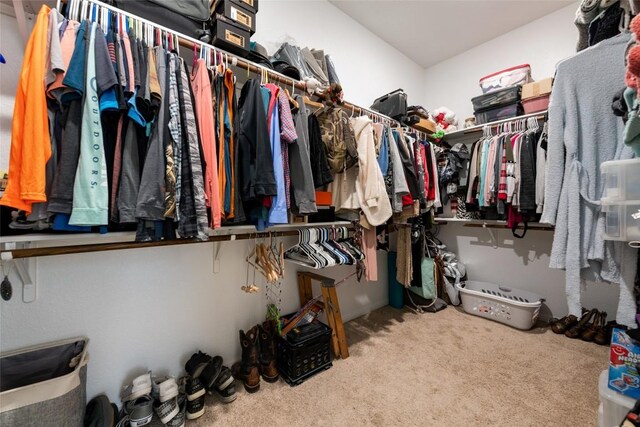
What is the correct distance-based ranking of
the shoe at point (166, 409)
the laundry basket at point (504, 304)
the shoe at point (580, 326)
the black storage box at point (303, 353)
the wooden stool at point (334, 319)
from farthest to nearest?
the laundry basket at point (504, 304) → the shoe at point (580, 326) → the wooden stool at point (334, 319) → the black storage box at point (303, 353) → the shoe at point (166, 409)

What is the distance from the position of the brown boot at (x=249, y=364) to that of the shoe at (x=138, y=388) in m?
0.46

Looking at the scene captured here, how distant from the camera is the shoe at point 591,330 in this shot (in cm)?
195

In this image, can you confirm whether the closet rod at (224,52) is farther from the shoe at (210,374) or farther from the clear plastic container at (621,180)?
the shoe at (210,374)

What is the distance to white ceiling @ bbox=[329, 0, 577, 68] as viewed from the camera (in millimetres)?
2287

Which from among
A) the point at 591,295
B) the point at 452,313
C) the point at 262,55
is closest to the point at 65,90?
the point at 262,55

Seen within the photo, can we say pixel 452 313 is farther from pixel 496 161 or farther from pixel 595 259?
pixel 595 259

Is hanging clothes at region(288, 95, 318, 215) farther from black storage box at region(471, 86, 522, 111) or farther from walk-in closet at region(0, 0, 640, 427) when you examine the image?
black storage box at region(471, 86, 522, 111)

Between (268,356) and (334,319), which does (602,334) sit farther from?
(268,356)

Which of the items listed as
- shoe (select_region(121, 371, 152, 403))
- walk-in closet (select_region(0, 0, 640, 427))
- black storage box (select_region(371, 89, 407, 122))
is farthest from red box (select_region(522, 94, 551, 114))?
shoe (select_region(121, 371, 152, 403))

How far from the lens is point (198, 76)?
110cm

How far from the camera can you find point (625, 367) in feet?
3.00

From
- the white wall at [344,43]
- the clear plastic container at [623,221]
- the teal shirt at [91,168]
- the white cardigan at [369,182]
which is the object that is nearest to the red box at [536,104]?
the white wall at [344,43]

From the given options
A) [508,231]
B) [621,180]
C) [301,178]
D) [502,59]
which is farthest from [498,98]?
[301,178]

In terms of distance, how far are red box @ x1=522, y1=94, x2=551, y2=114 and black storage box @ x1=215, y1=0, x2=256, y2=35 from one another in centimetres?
235
